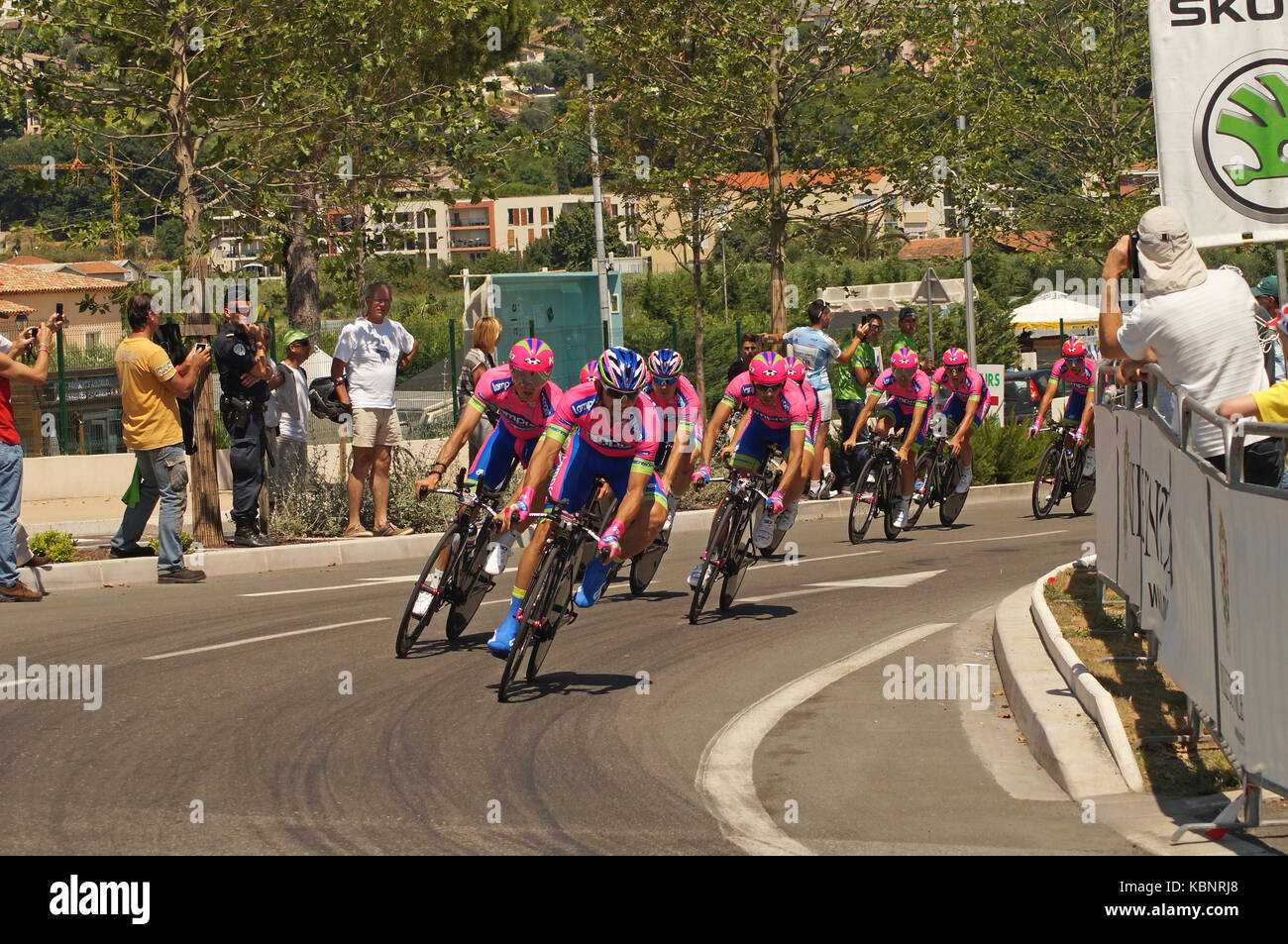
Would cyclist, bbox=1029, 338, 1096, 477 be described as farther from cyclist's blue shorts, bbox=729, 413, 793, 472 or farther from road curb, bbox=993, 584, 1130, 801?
road curb, bbox=993, 584, 1130, 801

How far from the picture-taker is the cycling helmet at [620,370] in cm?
928

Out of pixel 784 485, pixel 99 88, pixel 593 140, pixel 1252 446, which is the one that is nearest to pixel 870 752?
pixel 1252 446

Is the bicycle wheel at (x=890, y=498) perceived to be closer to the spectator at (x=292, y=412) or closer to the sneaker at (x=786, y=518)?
the sneaker at (x=786, y=518)

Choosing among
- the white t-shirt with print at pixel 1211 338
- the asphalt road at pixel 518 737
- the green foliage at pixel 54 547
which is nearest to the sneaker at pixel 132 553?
the green foliage at pixel 54 547

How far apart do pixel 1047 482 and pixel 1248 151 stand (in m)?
9.62

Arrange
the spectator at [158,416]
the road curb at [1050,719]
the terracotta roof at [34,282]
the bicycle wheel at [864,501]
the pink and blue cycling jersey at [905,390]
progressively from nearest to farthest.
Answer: the road curb at [1050,719] < the spectator at [158,416] < the bicycle wheel at [864,501] < the pink and blue cycling jersey at [905,390] < the terracotta roof at [34,282]

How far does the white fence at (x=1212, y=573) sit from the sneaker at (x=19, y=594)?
839 cm

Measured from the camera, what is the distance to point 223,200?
1780cm

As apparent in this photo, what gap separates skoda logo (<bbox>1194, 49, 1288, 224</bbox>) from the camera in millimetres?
10031

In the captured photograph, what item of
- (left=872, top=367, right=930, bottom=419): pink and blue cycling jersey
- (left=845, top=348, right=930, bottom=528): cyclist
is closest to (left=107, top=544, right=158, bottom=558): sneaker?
(left=845, top=348, right=930, bottom=528): cyclist

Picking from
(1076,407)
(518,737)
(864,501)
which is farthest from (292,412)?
(518,737)

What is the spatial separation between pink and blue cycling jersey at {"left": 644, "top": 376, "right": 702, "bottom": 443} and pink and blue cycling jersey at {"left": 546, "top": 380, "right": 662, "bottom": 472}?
5.62ft

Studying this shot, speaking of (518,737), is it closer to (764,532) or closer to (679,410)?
(679,410)
